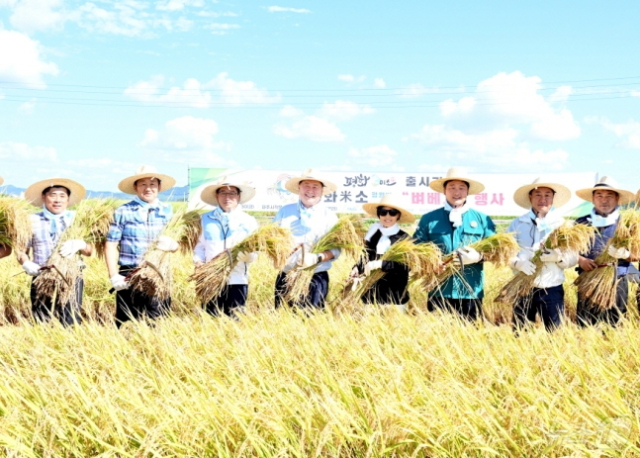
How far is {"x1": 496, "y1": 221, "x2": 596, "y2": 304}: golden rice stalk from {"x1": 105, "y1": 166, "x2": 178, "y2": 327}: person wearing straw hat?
2.48 meters

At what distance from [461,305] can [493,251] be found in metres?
0.46

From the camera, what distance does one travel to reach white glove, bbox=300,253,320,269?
178 inches

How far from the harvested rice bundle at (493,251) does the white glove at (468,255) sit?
0.24 ft

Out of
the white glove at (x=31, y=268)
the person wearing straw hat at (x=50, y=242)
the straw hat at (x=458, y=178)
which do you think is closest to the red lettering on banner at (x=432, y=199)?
the straw hat at (x=458, y=178)

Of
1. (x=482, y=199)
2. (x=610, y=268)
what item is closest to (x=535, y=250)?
(x=610, y=268)

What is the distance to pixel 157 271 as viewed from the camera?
438cm

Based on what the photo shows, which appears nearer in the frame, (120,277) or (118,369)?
(118,369)

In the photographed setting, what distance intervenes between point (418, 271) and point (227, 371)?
162cm

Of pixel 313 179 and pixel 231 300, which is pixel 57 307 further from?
pixel 313 179

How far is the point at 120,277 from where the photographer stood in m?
4.36

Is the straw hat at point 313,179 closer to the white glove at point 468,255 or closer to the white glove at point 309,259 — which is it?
the white glove at point 309,259

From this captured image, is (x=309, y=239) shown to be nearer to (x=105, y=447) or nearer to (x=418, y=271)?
(x=418, y=271)

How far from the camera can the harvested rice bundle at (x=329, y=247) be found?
4.60 metres

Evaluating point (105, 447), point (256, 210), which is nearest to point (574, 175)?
point (256, 210)
